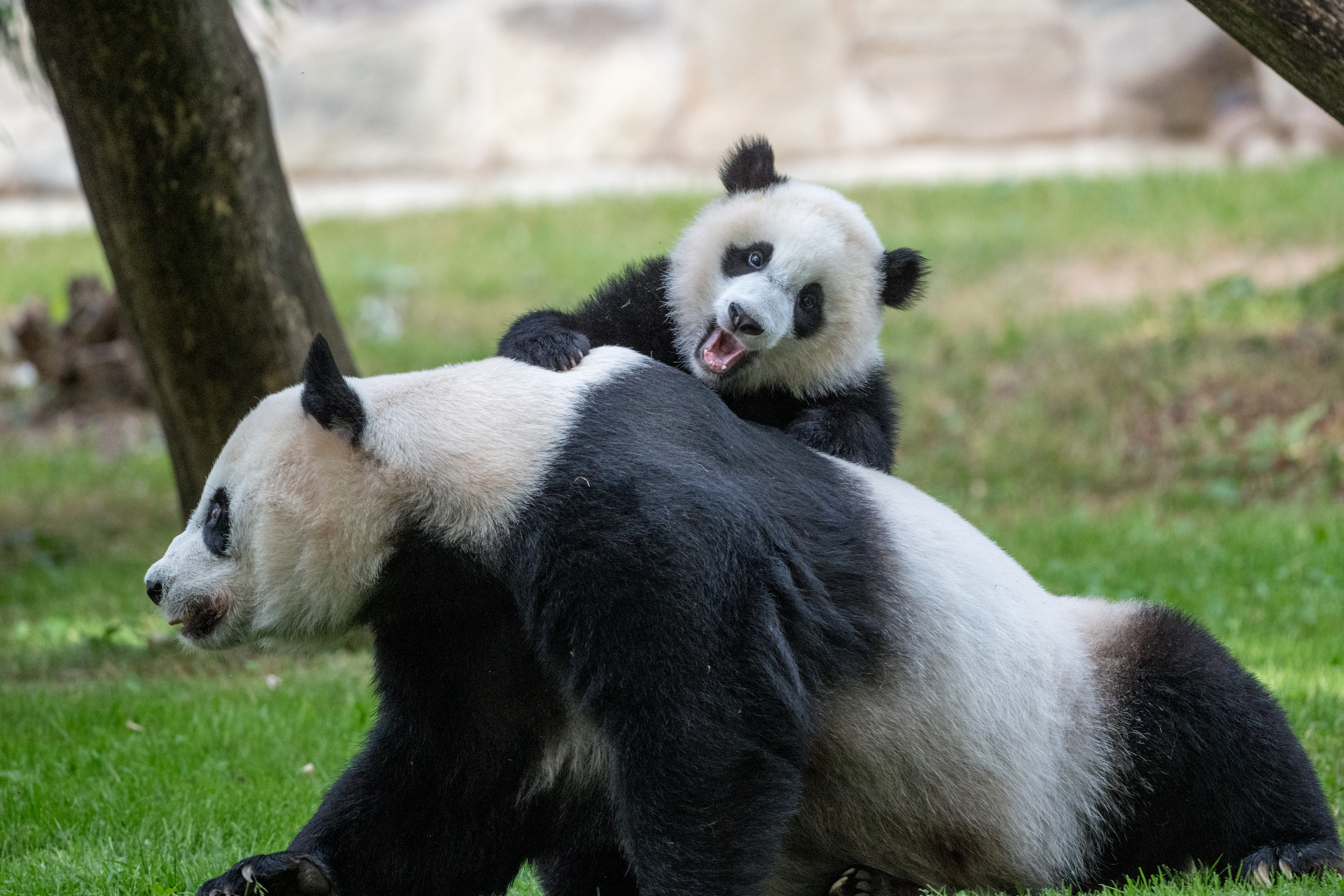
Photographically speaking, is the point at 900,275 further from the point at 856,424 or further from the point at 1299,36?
the point at 1299,36

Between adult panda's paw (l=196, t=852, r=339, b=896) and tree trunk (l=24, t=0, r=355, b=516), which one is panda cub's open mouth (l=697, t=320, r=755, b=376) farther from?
tree trunk (l=24, t=0, r=355, b=516)

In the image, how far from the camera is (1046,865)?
155 inches

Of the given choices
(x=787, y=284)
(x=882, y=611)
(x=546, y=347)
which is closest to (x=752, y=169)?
(x=787, y=284)

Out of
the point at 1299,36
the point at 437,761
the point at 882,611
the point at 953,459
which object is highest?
the point at 1299,36

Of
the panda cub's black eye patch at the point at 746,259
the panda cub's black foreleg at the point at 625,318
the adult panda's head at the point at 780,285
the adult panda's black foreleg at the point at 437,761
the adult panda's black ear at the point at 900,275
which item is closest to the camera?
the adult panda's black foreleg at the point at 437,761

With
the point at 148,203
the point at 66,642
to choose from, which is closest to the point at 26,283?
the point at 66,642

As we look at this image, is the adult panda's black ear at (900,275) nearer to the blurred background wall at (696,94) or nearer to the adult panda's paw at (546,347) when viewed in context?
the adult panda's paw at (546,347)

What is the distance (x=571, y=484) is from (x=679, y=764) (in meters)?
0.68

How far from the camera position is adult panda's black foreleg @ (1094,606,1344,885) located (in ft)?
12.8

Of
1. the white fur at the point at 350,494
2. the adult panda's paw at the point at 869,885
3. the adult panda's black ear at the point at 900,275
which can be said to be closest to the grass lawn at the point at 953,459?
the adult panda's paw at the point at 869,885

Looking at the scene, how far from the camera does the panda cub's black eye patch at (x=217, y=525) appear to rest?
365 centimetres

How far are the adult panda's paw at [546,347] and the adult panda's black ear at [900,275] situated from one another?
1502mm

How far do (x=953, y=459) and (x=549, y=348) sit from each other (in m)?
6.85

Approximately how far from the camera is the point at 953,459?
34.5 feet
